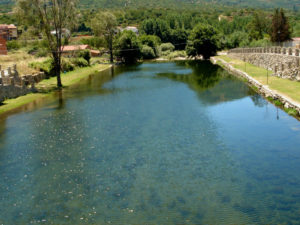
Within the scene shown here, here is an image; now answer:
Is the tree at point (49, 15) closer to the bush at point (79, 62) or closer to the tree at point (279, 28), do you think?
the bush at point (79, 62)

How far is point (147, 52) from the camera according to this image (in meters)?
92.9

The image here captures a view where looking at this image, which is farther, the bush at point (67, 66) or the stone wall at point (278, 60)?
the bush at point (67, 66)

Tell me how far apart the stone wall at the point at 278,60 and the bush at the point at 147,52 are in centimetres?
3393

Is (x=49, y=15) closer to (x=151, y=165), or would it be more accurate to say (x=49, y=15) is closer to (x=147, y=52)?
(x=151, y=165)

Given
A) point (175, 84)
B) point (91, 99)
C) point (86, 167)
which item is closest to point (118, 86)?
point (175, 84)

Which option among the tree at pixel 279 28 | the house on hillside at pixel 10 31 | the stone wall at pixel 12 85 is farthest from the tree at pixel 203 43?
the house on hillside at pixel 10 31

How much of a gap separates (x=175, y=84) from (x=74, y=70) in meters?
22.7

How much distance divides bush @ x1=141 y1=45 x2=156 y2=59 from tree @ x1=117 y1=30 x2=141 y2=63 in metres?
4.82

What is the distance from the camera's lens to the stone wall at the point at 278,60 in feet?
109

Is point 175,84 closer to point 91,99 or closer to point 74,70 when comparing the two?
point 91,99

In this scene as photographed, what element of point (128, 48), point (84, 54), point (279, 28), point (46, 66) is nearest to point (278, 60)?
point (46, 66)

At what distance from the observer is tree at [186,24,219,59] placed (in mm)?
86812

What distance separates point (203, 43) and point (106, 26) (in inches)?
938

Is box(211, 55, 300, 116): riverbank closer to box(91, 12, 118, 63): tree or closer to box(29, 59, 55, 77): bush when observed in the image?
box(29, 59, 55, 77): bush
